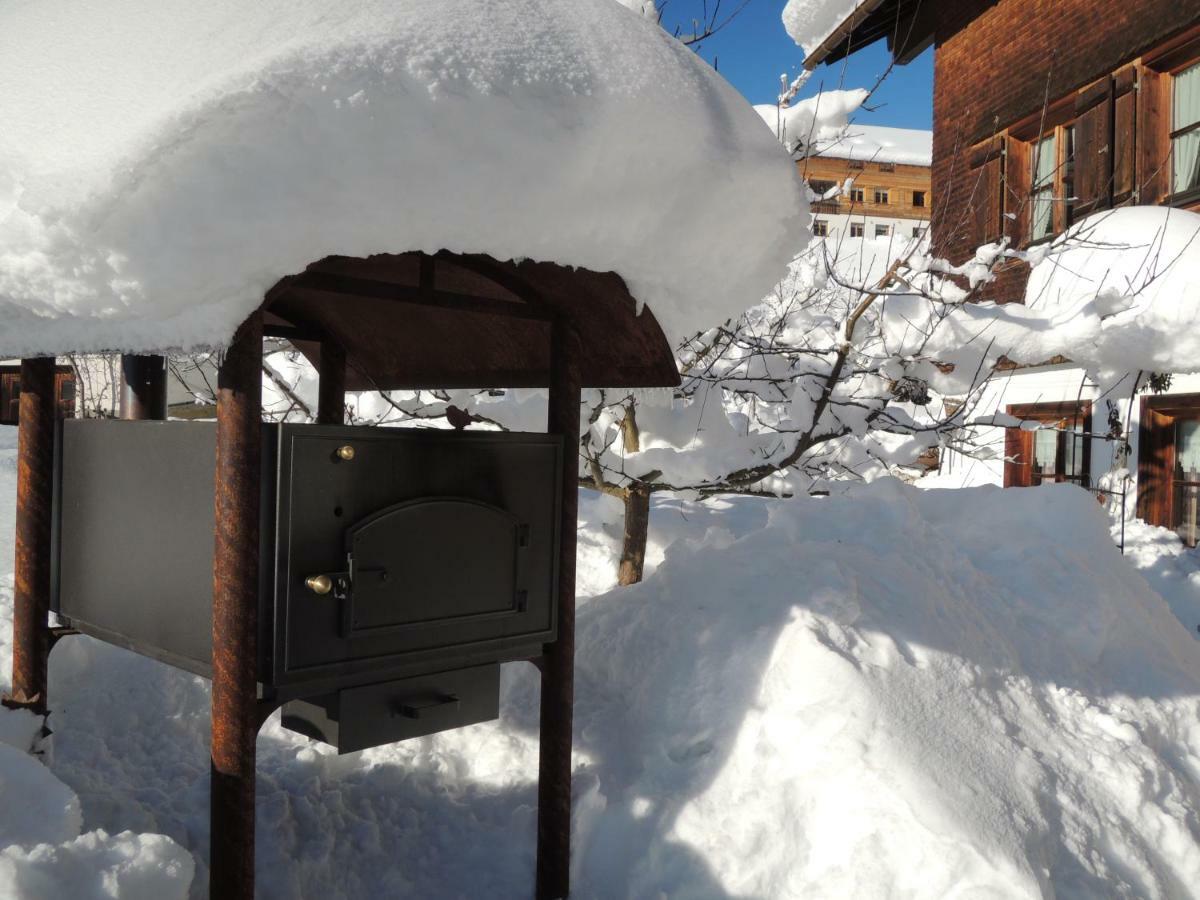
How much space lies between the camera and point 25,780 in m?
2.44

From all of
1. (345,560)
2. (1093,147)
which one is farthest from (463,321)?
(1093,147)

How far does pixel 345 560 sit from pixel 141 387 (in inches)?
50.9

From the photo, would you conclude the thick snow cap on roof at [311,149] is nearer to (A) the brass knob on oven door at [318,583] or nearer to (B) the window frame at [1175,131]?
(A) the brass knob on oven door at [318,583]

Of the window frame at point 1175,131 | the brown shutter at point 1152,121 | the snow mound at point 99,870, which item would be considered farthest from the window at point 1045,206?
the snow mound at point 99,870

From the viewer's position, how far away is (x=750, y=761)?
3414 millimetres

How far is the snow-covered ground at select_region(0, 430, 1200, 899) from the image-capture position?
9.78ft

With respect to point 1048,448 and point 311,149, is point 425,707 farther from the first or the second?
point 1048,448

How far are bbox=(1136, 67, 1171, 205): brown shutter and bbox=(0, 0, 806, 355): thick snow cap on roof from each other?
8.33 meters

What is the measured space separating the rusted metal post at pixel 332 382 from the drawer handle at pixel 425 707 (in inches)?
57.8

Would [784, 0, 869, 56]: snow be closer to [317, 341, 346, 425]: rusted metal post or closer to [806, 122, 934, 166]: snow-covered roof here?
[317, 341, 346, 425]: rusted metal post

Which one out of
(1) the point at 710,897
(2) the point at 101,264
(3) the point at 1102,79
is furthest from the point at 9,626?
(3) the point at 1102,79

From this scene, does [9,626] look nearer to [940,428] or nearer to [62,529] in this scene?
[62,529]

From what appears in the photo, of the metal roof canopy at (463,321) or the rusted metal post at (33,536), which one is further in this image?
the rusted metal post at (33,536)

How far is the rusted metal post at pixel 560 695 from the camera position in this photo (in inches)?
124
